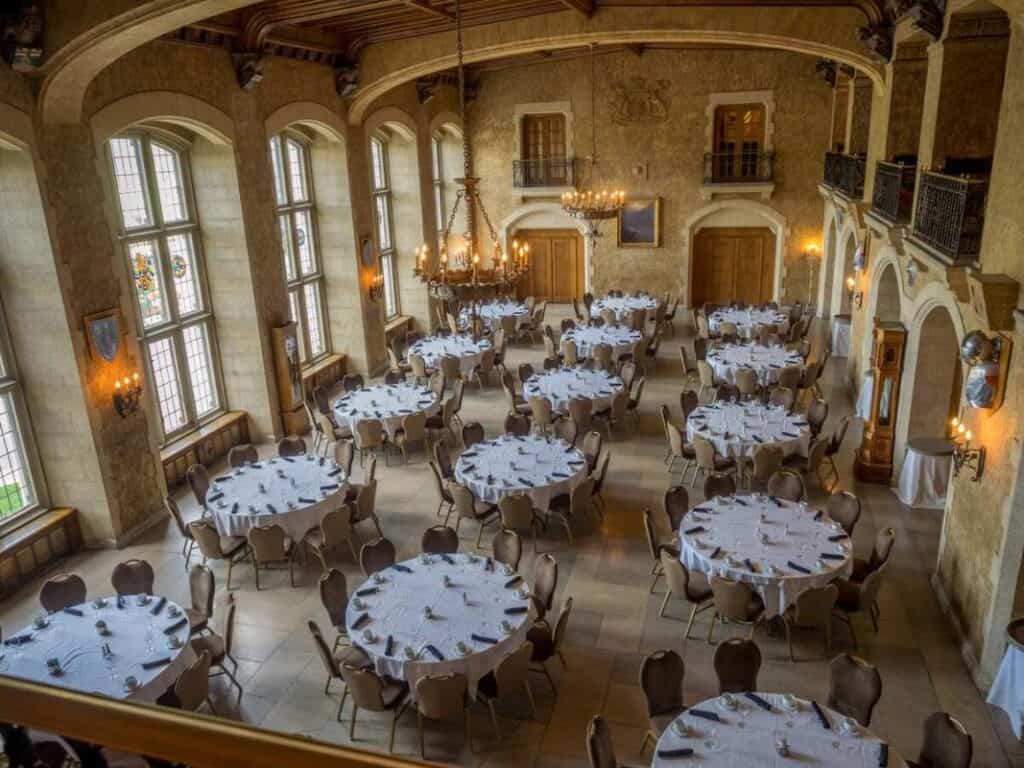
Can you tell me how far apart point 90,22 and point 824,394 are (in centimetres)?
1236

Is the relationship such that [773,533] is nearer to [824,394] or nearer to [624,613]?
[624,613]

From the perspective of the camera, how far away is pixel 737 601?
23.1 feet

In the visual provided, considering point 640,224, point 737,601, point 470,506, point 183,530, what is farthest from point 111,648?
point 640,224

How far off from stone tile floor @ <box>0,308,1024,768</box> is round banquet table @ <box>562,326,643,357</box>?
4.67 metres

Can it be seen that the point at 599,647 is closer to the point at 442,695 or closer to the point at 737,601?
the point at 737,601

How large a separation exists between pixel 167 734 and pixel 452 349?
539 inches

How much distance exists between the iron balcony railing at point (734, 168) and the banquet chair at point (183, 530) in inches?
613

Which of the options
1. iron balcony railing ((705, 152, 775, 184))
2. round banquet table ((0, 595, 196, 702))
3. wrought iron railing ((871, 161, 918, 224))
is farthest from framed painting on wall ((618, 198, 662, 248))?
round banquet table ((0, 595, 196, 702))

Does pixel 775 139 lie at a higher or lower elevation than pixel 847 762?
higher

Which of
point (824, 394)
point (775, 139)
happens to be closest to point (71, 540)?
point (824, 394)

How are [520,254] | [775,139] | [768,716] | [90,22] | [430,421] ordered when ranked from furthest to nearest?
[775,139], [430,421], [520,254], [90,22], [768,716]

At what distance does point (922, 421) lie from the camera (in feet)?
33.7

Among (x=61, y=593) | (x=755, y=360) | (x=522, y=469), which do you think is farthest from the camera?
(x=755, y=360)

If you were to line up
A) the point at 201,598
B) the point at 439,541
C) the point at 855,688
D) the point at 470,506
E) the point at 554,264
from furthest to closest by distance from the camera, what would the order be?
1. the point at 554,264
2. the point at 470,506
3. the point at 439,541
4. the point at 201,598
5. the point at 855,688
